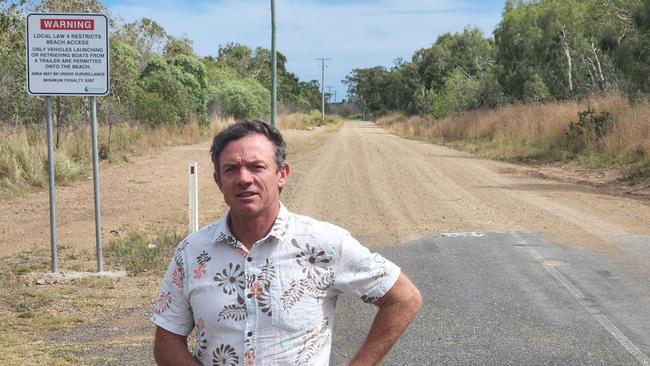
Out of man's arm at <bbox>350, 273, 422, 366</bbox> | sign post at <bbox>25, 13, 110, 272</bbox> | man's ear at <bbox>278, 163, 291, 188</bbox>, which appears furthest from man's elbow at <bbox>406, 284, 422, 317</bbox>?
sign post at <bbox>25, 13, 110, 272</bbox>

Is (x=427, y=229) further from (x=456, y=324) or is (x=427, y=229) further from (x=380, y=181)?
(x=380, y=181)

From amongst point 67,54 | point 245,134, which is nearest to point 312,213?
point 67,54

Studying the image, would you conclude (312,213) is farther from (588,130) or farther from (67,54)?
(588,130)

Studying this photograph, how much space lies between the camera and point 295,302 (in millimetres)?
2393

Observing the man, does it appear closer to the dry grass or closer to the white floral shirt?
the white floral shirt

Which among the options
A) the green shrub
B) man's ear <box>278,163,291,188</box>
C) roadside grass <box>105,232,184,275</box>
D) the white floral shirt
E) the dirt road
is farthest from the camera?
the green shrub

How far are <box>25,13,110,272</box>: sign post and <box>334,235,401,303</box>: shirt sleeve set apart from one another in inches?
215

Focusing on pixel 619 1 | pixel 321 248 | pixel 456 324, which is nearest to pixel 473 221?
pixel 456 324

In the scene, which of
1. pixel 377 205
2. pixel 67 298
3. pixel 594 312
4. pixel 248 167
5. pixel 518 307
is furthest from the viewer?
pixel 377 205

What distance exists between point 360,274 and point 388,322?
189 millimetres

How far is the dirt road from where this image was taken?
10.0 meters

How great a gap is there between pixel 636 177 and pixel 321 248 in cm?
1566

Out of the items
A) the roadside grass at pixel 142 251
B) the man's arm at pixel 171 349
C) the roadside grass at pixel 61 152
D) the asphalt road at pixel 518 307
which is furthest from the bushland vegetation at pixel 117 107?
the man's arm at pixel 171 349

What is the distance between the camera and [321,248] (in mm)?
2445
